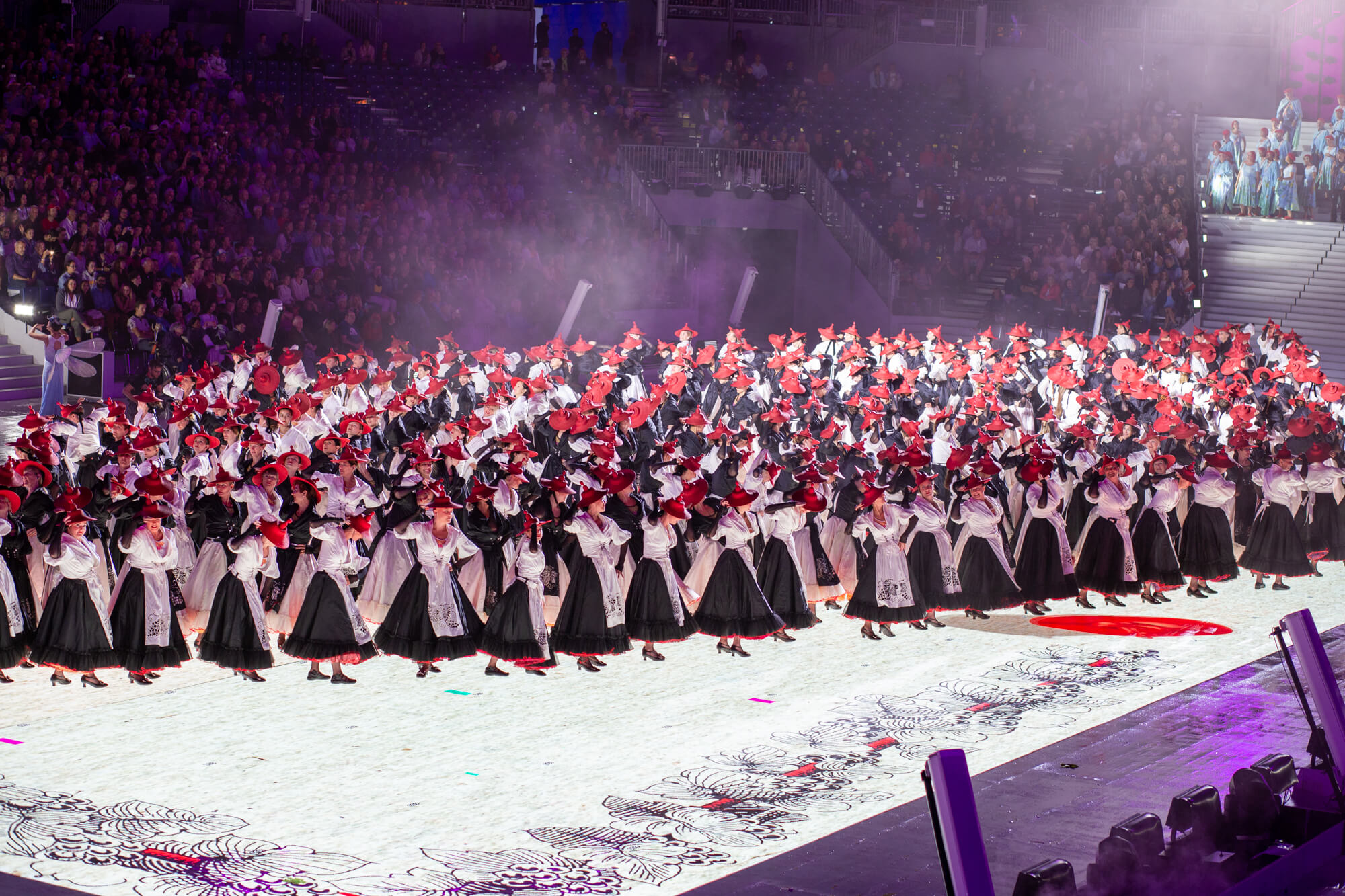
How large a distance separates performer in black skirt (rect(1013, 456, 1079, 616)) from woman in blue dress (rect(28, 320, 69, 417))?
1168 cm

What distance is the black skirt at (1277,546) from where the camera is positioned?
13.8 m

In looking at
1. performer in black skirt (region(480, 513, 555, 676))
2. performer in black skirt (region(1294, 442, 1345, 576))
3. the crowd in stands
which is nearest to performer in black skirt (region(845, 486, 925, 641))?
performer in black skirt (region(480, 513, 555, 676))

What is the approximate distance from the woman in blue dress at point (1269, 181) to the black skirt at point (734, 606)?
20304mm

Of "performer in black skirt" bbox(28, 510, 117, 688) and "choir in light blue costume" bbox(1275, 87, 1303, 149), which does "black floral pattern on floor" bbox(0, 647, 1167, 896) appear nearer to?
"performer in black skirt" bbox(28, 510, 117, 688)

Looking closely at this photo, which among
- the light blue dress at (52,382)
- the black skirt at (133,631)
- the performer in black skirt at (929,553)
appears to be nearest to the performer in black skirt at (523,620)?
the black skirt at (133,631)

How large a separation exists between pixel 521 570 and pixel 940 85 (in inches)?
969

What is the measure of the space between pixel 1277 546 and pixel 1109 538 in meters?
1.92

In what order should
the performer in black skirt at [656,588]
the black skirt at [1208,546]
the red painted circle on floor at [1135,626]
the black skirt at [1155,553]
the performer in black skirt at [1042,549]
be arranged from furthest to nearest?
the black skirt at [1208,546]
the black skirt at [1155,553]
the performer in black skirt at [1042,549]
the red painted circle on floor at [1135,626]
the performer in black skirt at [656,588]

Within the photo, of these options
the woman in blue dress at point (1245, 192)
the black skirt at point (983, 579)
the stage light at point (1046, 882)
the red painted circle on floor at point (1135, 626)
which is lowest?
the red painted circle on floor at point (1135, 626)

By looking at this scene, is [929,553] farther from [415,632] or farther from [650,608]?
[415,632]

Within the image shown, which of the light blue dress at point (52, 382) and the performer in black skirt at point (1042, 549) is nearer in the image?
the performer in black skirt at point (1042, 549)

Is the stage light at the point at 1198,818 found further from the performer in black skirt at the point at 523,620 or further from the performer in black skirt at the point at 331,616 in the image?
the performer in black skirt at the point at 331,616

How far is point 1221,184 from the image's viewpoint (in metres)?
28.7

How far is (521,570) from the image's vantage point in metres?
10.3
